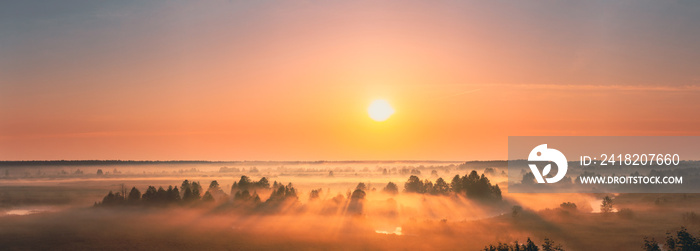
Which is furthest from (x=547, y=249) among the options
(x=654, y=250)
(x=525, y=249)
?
(x=654, y=250)

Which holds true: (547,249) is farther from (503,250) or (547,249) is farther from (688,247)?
(688,247)

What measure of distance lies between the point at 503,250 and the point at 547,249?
18548mm

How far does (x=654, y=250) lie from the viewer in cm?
14662

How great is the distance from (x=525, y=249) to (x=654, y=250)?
38.9 metres

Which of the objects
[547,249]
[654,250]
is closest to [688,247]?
[654,250]

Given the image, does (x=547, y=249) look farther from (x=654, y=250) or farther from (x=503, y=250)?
(x=654, y=250)

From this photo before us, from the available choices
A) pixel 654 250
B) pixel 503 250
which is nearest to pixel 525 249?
pixel 503 250

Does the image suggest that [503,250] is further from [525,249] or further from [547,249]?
[547,249]

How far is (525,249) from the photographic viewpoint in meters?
176

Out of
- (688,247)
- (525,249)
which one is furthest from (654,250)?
(525,249)

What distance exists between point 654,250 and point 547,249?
40.6m

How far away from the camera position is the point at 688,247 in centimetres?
15588

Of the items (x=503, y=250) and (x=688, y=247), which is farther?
(x=503, y=250)

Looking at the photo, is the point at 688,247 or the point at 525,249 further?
the point at 525,249
